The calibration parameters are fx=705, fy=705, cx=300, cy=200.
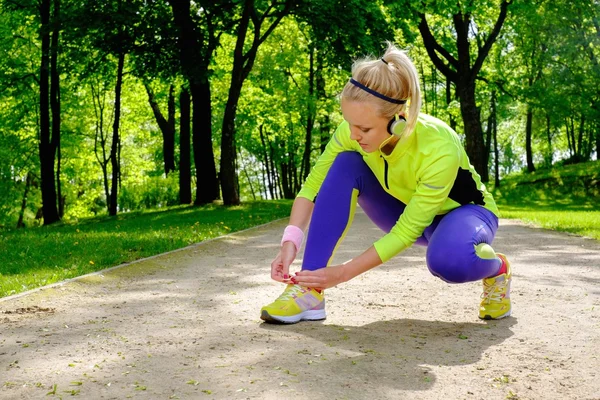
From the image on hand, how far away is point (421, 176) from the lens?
3.72 metres

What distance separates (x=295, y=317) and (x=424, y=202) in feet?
3.71

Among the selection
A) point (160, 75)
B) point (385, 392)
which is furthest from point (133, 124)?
point (385, 392)

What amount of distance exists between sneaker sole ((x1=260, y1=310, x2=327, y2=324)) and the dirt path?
0.22 ft

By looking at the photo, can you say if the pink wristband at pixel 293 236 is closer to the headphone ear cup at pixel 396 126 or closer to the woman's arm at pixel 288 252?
the woman's arm at pixel 288 252

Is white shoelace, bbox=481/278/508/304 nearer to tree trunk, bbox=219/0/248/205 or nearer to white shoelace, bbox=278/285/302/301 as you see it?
white shoelace, bbox=278/285/302/301

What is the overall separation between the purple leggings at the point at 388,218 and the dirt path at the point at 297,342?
0.40 m

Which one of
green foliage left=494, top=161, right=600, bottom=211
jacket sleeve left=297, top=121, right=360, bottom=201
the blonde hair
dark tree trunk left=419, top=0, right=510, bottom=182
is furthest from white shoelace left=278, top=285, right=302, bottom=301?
green foliage left=494, top=161, right=600, bottom=211

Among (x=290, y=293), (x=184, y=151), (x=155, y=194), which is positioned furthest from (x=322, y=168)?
(x=155, y=194)

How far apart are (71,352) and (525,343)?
2.40m

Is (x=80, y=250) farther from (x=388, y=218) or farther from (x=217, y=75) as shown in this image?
(x=217, y=75)

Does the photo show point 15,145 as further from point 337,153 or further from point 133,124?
point 337,153

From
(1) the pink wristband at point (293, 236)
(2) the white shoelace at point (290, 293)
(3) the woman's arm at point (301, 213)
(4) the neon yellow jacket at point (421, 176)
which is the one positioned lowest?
(2) the white shoelace at point (290, 293)

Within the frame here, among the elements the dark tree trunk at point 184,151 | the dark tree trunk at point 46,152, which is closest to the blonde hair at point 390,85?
the dark tree trunk at point 46,152

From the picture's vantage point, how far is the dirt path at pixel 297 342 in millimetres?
2998
